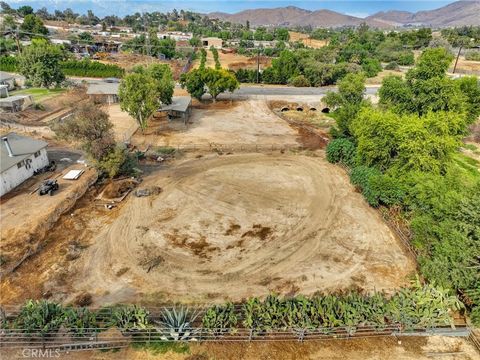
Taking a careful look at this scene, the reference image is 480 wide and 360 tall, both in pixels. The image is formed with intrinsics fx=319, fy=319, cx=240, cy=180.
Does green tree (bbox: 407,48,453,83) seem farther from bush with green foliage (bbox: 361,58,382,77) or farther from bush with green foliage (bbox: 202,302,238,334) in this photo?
bush with green foliage (bbox: 361,58,382,77)

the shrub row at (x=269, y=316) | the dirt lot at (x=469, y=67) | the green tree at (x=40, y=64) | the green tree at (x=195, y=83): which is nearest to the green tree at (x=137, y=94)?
the green tree at (x=195, y=83)

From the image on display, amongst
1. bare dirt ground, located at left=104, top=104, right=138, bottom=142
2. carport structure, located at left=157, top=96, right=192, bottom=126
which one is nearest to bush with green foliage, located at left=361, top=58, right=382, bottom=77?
carport structure, located at left=157, top=96, right=192, bottom=126

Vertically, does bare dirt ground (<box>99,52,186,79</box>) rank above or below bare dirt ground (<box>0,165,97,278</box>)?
above

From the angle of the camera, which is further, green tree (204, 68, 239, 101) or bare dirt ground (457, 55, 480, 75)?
bare dirt ground (457, 55, 480, 75)

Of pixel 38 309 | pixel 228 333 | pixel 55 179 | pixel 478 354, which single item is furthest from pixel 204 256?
pixel 55 179

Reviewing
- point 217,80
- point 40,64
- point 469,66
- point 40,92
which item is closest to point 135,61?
point 40,64

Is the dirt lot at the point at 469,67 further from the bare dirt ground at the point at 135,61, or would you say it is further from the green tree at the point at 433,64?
the bare dirt ground at the point at 135,61

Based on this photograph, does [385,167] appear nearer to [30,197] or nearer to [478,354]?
[478,354]
